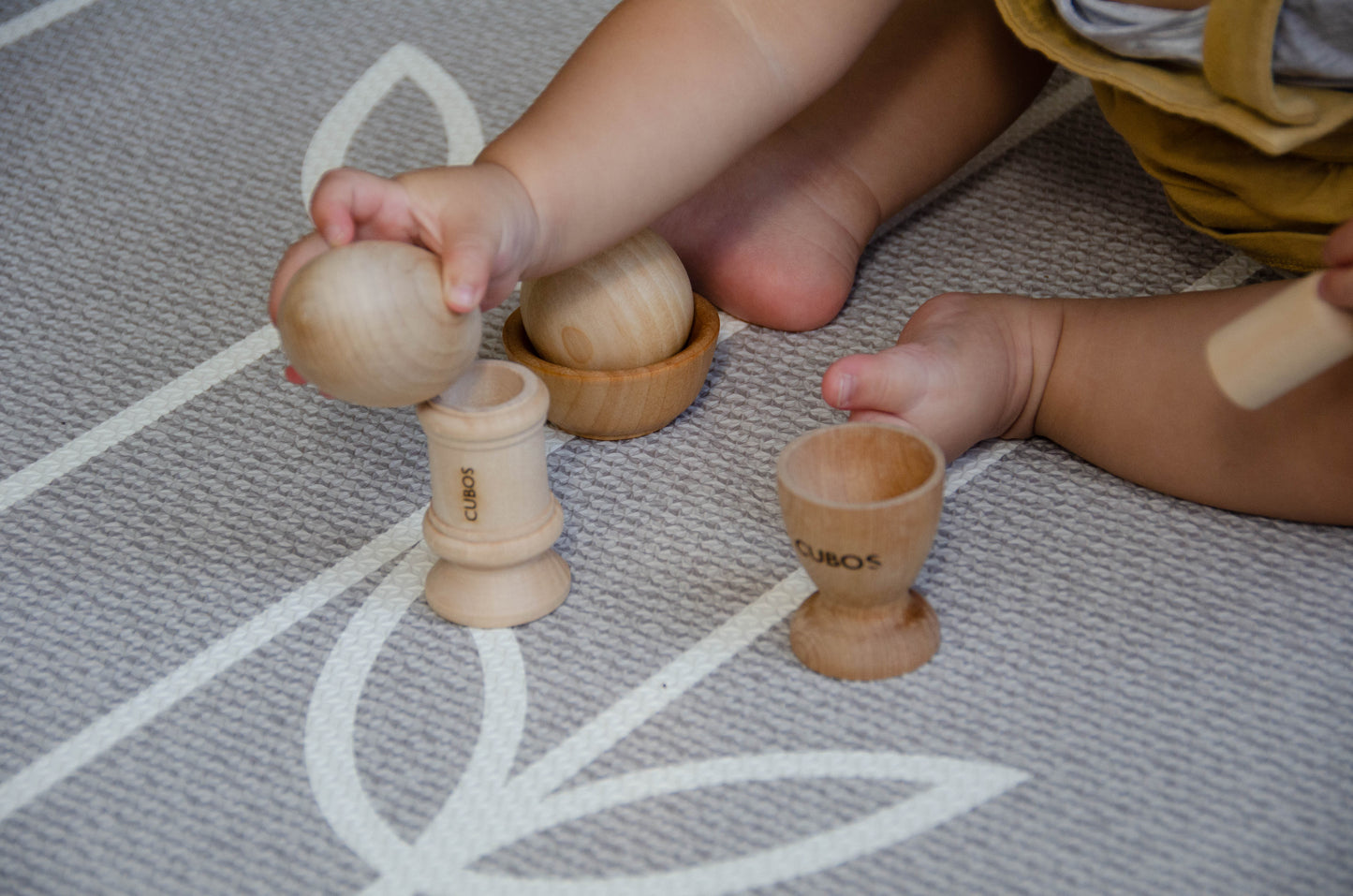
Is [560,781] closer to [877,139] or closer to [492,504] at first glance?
[492,504]

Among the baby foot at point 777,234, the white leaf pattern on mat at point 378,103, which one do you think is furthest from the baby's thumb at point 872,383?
the white leaf pattern on mat at point 378,103

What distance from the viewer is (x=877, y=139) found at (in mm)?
658

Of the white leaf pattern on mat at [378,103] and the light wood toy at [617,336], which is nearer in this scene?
the light wood toy at [617,336]

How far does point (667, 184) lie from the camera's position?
1.73 ft

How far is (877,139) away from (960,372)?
18cm

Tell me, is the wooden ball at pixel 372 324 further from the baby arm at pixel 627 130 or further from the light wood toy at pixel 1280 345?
the light wood toy at pixel 1280 345

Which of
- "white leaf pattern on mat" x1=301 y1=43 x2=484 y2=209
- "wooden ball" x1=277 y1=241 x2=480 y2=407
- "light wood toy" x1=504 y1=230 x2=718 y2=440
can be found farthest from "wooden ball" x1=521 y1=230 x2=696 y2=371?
"white leaf pattern on mat" x1=301 y1=43 x2=484 y2=209

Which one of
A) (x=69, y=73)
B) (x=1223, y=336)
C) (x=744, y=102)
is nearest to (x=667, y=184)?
(x=744, y=102)

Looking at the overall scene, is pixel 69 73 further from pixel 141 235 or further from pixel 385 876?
pixel 385 876

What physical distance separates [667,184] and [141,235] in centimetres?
31

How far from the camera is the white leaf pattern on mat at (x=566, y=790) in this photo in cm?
39

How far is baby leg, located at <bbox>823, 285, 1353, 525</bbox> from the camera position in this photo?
0.50 meters

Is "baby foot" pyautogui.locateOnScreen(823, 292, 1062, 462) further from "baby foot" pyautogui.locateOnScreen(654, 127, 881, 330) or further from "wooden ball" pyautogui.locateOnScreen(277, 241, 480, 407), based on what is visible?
"wooden ball" pyautogui.locateOnScreen(277, 241, 480, 407)

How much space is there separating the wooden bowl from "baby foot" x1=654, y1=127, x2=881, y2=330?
0.05 meters
